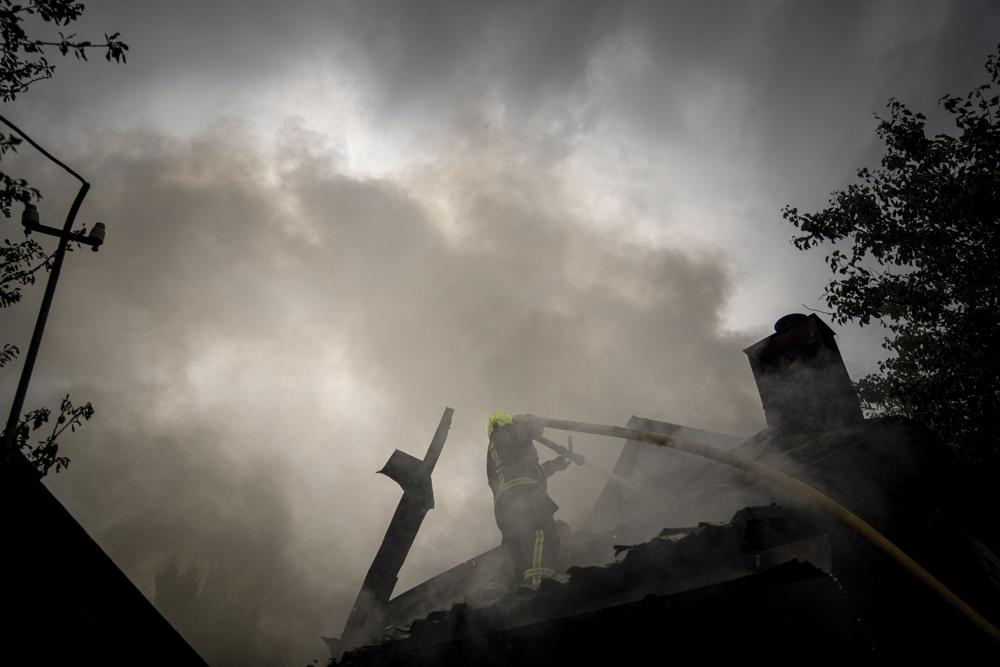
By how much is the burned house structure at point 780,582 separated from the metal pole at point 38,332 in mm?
3959

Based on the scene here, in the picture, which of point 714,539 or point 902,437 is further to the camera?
point 902,437

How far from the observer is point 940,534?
4891mm

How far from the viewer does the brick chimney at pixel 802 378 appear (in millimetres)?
6723

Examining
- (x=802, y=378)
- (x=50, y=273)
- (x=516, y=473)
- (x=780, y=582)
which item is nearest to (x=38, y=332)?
(x=50, y=273)

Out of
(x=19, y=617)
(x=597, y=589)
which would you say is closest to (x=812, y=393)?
(x=597, y=589)

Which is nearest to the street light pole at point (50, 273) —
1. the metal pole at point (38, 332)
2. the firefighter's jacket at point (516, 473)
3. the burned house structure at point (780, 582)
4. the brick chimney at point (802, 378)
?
the metal pole at point (38, 332)

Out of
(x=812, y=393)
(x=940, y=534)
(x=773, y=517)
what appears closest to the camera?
(x=773, y=517)

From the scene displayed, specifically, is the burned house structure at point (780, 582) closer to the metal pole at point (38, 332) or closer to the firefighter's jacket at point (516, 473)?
the firefighter's jacket at point (516, 473)

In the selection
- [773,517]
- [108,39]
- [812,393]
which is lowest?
[773,517]

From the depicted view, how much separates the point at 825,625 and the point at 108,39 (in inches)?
383

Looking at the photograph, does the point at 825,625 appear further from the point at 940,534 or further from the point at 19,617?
the point at 19,617

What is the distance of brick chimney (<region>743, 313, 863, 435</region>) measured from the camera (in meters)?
6.72

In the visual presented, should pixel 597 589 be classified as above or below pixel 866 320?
below

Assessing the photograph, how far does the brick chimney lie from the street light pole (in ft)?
29.7
